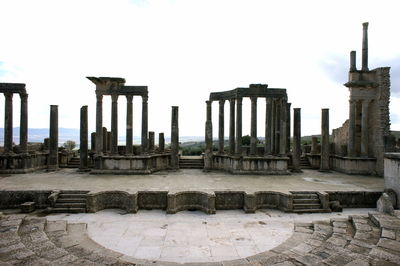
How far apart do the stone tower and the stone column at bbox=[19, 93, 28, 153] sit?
23.3 m

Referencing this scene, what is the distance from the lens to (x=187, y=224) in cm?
970

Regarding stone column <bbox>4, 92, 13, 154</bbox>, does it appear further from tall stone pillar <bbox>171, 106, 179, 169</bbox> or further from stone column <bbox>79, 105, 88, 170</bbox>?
tall stone pillar <bbox>171, 106, 179, 169</bbox>

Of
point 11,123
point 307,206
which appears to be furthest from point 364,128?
point 11,123

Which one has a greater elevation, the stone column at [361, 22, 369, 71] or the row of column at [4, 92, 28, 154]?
the stone column at [361, 22, 369, 71]

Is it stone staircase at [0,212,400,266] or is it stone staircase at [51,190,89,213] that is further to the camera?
stone staircase at [51,190,89,213]

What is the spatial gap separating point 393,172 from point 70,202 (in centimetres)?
1494

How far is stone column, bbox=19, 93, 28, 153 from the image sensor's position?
58.7 ft

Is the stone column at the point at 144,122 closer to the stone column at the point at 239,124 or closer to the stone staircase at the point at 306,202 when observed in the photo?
the stone column at the point at 239,124

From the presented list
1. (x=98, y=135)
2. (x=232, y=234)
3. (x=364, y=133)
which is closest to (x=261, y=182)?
(x=232, y=234)

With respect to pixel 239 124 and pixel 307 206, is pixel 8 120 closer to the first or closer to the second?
pixel 239 124

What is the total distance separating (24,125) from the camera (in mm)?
→ 18234

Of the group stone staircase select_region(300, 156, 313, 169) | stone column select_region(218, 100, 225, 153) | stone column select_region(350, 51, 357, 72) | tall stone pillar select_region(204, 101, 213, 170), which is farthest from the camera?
stone staircase select_region(300, 156, 313, 169)

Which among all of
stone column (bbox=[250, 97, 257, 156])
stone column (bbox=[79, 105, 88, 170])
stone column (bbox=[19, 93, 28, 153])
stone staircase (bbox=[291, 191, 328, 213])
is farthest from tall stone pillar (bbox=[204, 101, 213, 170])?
stone column (bbox=[19, 93, 28, 153])

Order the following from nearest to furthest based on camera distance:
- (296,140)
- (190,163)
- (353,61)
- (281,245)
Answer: (281,245) → (353,61) → (296,140) → (190,163)
